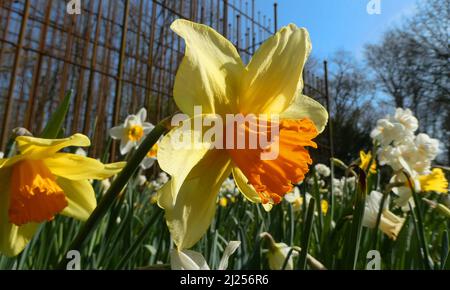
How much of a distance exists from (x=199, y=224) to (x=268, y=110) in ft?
0.56

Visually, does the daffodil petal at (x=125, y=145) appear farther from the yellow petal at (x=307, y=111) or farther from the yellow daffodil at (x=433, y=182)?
the yellow petal at (x=307, y=111)

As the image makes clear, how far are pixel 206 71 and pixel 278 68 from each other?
0.30 feet

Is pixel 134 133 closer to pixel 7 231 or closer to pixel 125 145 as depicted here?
pixel 125 145

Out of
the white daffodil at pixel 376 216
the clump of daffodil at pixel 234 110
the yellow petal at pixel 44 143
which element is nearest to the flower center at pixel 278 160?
the clump of daffodil at pixel 234 110

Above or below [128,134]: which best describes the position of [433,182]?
below

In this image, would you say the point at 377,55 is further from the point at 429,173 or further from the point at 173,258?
the point at 173,258

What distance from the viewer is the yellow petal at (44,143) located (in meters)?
0.53

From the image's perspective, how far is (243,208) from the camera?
2025 millimetres

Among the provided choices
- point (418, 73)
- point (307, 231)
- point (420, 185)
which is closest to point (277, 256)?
point (307, 231)

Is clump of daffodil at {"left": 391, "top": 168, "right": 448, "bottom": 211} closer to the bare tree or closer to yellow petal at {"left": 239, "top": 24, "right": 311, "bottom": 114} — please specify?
yellow petal at {"left": 239, "top": 24, "right": 311, "bottom": 114}

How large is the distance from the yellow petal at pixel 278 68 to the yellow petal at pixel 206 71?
2 centimetres

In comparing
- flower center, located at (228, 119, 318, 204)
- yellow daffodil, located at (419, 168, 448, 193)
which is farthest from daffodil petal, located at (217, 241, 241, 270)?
yellow daffodil, located at (419, 168, 448, 193)

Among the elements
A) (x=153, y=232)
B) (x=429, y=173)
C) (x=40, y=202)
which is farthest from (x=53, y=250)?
(x=429, y=173)

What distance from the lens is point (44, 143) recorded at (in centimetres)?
53
